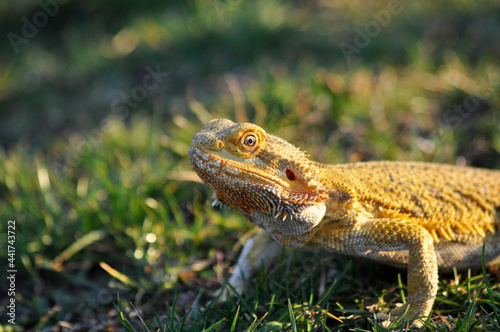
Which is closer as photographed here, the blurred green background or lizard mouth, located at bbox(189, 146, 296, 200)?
lizard mouth, located at bbox(189, 146, 296, 200)

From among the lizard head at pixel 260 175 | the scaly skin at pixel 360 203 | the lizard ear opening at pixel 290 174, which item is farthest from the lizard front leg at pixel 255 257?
the lizard ear opening at pixel 290 174

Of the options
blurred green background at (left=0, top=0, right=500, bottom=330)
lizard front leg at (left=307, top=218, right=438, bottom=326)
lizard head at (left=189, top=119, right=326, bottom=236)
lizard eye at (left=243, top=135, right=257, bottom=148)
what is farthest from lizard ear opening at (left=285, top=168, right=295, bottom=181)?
blurred green background at (left=0, top=0, right=500, bottom=330)

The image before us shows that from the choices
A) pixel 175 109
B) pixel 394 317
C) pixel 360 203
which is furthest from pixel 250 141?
pixel 175 109

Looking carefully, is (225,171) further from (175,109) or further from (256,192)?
(175,109)

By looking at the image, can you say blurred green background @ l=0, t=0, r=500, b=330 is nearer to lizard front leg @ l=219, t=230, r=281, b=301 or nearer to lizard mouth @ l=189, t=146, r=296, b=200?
lizard front leg @ l=219, t=230, r=281, b=301

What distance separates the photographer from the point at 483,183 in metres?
3.17

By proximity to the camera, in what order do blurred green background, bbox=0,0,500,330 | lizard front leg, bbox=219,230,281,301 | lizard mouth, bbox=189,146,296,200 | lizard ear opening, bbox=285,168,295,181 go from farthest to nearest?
blurred green background, bbox=0,0,500,330, lizard front leg, bbox=219,230,281,301, lizard ear opening, bbox=285,168,295,181, lizard mouth, bbox=189,146,296,200

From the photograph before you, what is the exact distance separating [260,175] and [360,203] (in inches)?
28.6

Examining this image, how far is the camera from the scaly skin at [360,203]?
256 centimetres

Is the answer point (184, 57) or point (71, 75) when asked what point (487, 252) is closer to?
point (184, 57)

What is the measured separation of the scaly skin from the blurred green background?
1.22 metres

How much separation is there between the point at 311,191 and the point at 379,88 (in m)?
3.26

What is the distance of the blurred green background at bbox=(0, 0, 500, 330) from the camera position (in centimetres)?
397

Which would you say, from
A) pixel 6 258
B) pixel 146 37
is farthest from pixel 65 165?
pixel 146 37
